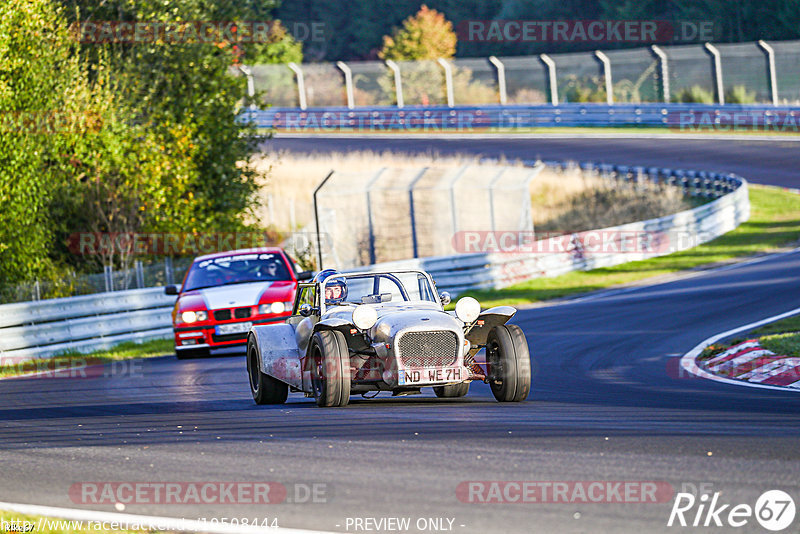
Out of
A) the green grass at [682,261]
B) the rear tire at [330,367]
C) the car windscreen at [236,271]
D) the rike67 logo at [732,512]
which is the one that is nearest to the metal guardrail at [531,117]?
the green grass at [682,261]

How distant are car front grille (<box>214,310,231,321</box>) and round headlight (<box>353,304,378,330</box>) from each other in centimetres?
715

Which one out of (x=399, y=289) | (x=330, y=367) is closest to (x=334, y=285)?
(x=399, y=289)

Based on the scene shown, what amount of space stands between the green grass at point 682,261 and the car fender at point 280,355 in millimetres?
11065

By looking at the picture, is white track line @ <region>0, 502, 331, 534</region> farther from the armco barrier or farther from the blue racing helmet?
the armco barrier

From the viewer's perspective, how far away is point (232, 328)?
1670cm

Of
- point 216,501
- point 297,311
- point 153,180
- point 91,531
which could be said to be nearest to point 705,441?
point 216,501

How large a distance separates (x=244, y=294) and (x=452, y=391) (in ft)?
21.8

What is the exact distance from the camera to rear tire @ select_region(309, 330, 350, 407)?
9.66 metres

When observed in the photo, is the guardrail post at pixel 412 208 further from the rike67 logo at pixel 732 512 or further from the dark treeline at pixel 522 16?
the dark treeline at pixel 522 16

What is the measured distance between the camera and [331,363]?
31.7 feet

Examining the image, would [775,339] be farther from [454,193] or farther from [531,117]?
[531,117]

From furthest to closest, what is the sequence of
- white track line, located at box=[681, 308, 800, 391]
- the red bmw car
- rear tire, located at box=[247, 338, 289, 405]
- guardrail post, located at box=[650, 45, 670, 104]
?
1. guardrail post, located at box=[650, 45, 670, 104]
2. the red bmw car
3. white track line, located at box=[681, 308, 800, 391]
4. rear tire, located at box=[247, 338, 289, 405]

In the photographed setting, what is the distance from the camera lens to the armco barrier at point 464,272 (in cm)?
1794

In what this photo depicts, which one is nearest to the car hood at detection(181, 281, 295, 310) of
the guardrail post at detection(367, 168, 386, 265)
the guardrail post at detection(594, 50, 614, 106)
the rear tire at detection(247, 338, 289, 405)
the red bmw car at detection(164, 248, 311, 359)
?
the red bmw car at detection(164, 248, 311, 359)
